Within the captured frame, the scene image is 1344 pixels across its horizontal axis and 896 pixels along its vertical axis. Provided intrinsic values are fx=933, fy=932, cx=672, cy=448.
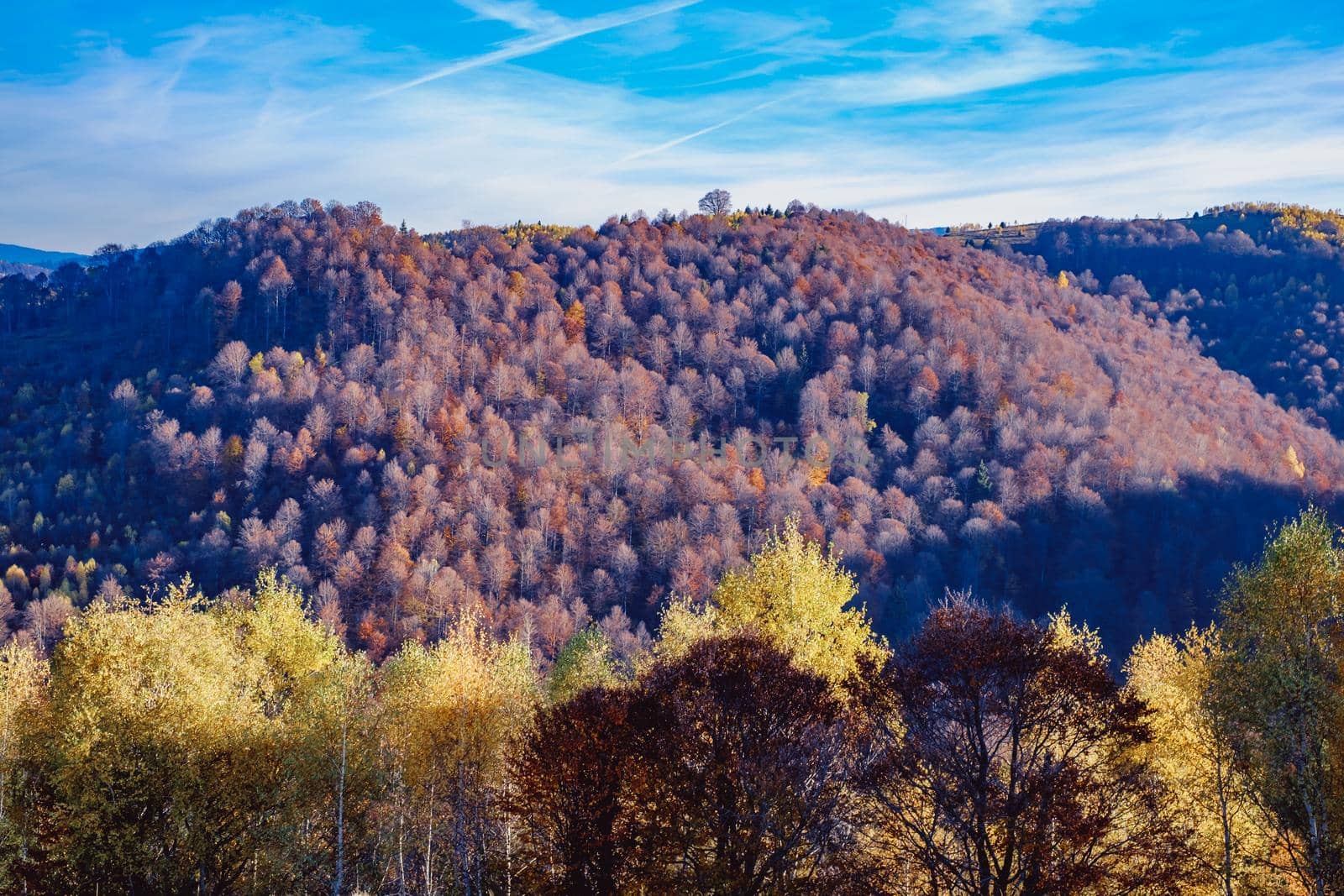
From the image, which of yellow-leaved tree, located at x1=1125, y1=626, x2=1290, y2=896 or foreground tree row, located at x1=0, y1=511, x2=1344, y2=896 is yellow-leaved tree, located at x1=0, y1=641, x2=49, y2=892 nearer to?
foreground tree row, located at x1=0, y1=511, x2=1344, y2=896

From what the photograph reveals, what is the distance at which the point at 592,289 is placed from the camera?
190000 millimetres

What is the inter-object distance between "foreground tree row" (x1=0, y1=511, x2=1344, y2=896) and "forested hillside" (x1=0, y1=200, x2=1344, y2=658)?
7335 centimetres

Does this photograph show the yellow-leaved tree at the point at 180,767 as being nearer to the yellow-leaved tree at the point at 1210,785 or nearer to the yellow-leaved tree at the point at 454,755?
the yellow-leaved tree at the point at 454,755

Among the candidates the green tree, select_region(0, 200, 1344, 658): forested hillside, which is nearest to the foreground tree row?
the green tree

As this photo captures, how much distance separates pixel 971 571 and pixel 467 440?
79385 millimetres

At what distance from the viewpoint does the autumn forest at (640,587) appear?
23656 millimetres

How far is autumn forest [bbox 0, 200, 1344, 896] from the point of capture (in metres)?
23.7

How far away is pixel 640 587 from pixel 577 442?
34.0 m

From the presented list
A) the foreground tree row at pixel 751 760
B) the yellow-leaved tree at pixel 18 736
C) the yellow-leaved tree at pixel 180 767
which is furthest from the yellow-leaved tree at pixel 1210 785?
the yellow-leaved tree at pixel 18 736

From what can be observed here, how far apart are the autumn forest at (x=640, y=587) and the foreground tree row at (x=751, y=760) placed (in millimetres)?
150

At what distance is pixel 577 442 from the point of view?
15500 cm

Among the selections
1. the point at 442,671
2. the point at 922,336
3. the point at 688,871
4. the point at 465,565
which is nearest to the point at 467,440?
the point at 465,565

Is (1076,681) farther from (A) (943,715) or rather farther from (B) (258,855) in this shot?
(B) (258,855)

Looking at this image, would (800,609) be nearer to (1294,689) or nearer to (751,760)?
(751,760)
